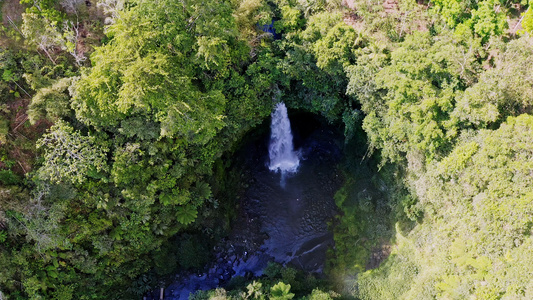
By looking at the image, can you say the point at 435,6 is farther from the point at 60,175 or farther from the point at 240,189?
the point at 60,175

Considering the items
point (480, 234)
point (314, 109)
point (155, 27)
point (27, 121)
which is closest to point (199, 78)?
point (155, 27)

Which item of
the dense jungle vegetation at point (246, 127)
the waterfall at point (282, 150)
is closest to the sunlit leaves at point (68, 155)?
the dense jungle vegetation at point (246, 127)

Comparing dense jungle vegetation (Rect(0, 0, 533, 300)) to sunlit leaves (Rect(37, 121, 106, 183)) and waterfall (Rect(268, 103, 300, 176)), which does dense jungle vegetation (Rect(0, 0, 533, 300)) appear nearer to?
sunlit leaves (Rect(37, 121, 106, 183))

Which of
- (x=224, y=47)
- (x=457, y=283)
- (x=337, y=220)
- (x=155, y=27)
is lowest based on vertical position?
(x=337, y=220)

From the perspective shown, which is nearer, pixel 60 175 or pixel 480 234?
pixel 480 234

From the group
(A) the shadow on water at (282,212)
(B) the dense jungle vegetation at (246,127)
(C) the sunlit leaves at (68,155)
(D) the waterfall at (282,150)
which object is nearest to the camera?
(B) the dense jungle vegetation at (246,127)

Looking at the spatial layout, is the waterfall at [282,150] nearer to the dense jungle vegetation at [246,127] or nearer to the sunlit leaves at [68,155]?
the dense jungle vegetation at [246,127]
